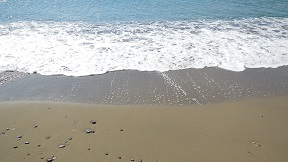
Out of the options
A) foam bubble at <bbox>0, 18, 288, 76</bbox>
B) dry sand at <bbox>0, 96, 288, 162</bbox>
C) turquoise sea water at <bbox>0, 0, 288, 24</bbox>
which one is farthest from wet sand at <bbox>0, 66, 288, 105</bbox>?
turquoise sea water at <bbox>0, 0, 288, 24</bbox>

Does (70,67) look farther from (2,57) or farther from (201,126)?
(201,126)

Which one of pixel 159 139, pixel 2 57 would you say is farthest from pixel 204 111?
pixel 2 57

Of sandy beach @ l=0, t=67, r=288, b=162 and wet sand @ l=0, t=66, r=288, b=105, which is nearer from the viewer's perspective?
sandy beach @ l=0, t=67, r=288, b=162

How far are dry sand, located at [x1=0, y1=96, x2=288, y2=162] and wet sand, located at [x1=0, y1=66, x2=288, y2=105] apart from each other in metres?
0.49

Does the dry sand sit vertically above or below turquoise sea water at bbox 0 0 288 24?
below

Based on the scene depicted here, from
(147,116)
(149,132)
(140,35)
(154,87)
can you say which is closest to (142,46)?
(140,35)

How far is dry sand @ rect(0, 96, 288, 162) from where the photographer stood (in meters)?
7.70

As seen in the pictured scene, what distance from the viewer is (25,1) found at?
89.2ft

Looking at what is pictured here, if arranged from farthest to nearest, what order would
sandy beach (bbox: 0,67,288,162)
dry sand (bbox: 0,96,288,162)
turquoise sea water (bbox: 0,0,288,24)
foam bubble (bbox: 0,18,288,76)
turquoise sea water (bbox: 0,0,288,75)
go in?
turquoise sea water (bbox: 0,0,288,24) → turquoise sea water (bbox: 0,0,288,75) → foam bubble (bbox: 0,18,288,76) → sandy beach (bbox: 0,67,288,162) → dry sand (bbox: 0,96,288,162)

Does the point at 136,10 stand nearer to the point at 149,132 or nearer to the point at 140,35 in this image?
the point at 140,35

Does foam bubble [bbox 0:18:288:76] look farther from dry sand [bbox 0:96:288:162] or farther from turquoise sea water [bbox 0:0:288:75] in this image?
dry sand [bbox 0:96:288:162]

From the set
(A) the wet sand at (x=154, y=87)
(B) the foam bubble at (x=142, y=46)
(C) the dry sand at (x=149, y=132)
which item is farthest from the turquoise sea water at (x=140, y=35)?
(C) the dry sand at (x=149, y=132)

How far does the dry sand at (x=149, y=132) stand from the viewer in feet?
25.2

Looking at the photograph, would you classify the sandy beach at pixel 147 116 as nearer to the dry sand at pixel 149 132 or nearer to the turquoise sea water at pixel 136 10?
the dry sand at pixel 149 132
